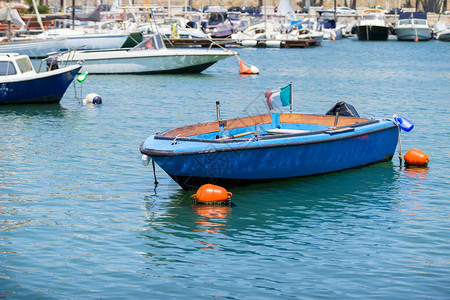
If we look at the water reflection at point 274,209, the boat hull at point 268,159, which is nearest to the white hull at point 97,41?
the boat hull at point 268,159

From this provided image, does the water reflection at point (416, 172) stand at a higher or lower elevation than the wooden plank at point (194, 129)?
lower

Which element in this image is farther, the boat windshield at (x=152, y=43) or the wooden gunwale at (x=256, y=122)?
the boat windshield at (x=152, y=43)

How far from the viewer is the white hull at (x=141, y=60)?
3959cm

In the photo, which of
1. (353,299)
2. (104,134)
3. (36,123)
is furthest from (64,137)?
(353,299)

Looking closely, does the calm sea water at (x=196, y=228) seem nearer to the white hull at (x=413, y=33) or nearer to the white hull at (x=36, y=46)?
the white hull at (x=36, y=46)

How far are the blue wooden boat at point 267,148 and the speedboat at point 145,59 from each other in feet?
75.0

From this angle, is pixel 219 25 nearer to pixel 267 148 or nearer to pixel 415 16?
pixel 415 16

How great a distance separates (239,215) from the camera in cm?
1340

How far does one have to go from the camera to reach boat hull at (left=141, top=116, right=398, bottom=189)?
46.1 ft

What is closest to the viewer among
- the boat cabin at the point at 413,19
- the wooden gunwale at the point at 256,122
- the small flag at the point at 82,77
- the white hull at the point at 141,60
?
the wooden gunwale at the point at 256,122

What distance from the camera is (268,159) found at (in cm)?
1477

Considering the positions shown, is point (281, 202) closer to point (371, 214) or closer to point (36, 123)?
point (371, 214)

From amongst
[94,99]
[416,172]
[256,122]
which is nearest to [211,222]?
[256,122]

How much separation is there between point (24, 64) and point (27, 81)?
657 millimetres
